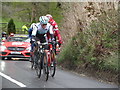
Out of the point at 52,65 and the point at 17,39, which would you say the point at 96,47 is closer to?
the point at 52,65

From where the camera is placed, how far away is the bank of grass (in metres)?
11.0

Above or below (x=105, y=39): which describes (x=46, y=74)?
below

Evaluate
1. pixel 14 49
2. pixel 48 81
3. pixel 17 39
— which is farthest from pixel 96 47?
pixel 17 39

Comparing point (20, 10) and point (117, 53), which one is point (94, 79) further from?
point (20, 10)

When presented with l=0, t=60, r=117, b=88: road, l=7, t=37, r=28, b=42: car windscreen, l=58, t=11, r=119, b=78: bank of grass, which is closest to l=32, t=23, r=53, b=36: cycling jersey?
l=0, t=60, r=117, b=88: road

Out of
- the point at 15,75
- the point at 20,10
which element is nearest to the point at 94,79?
the point at 15,75

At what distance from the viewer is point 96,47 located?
12.0 meters

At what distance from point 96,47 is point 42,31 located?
185cm

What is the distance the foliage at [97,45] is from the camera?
11.1m

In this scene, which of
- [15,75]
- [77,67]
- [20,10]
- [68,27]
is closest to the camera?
[15,75]

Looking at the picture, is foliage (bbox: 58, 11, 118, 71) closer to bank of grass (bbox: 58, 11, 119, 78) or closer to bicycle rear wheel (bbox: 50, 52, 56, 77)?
bank of grass (bbox: 58, 11, 119, 78)

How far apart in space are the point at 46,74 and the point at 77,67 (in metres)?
2.60

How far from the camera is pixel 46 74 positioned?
34.6ft

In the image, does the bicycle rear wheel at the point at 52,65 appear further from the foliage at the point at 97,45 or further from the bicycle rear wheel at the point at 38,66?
the foliage at the point at 97,45
